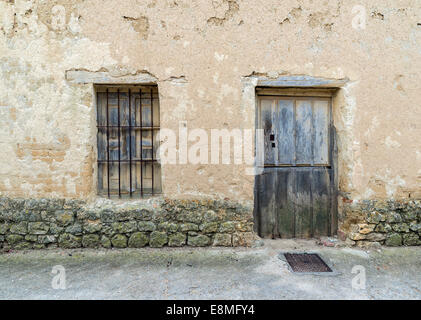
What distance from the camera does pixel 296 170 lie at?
3.41 m

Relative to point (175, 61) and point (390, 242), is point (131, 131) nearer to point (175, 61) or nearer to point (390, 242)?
point (175, 61)

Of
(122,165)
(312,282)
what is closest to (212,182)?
(122,165)

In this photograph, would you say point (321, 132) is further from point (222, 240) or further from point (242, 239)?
point (222, 240)

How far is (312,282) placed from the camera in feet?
7.78

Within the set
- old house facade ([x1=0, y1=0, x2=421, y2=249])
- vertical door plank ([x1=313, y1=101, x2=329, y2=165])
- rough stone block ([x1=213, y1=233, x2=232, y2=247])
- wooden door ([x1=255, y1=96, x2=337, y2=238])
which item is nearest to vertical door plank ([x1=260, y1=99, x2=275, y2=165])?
wooden door ([x1=255, y1=96, x2=337, y2=238])

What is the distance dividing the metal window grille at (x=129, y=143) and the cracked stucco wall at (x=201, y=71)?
203 mm

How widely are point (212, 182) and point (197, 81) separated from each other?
124cm

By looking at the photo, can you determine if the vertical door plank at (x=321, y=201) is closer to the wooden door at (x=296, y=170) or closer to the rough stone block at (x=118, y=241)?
the wooden door at (x=296, y=170)

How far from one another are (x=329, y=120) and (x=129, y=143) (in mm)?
2669

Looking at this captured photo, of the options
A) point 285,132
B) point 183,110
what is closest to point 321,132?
point 285,132

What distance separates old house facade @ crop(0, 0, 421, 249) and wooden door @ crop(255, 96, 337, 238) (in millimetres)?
191

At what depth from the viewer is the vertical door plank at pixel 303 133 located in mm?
3385

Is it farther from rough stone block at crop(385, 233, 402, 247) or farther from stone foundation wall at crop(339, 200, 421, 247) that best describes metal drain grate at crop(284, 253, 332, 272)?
rough stone block at crop(385, 233, 402, 247)
